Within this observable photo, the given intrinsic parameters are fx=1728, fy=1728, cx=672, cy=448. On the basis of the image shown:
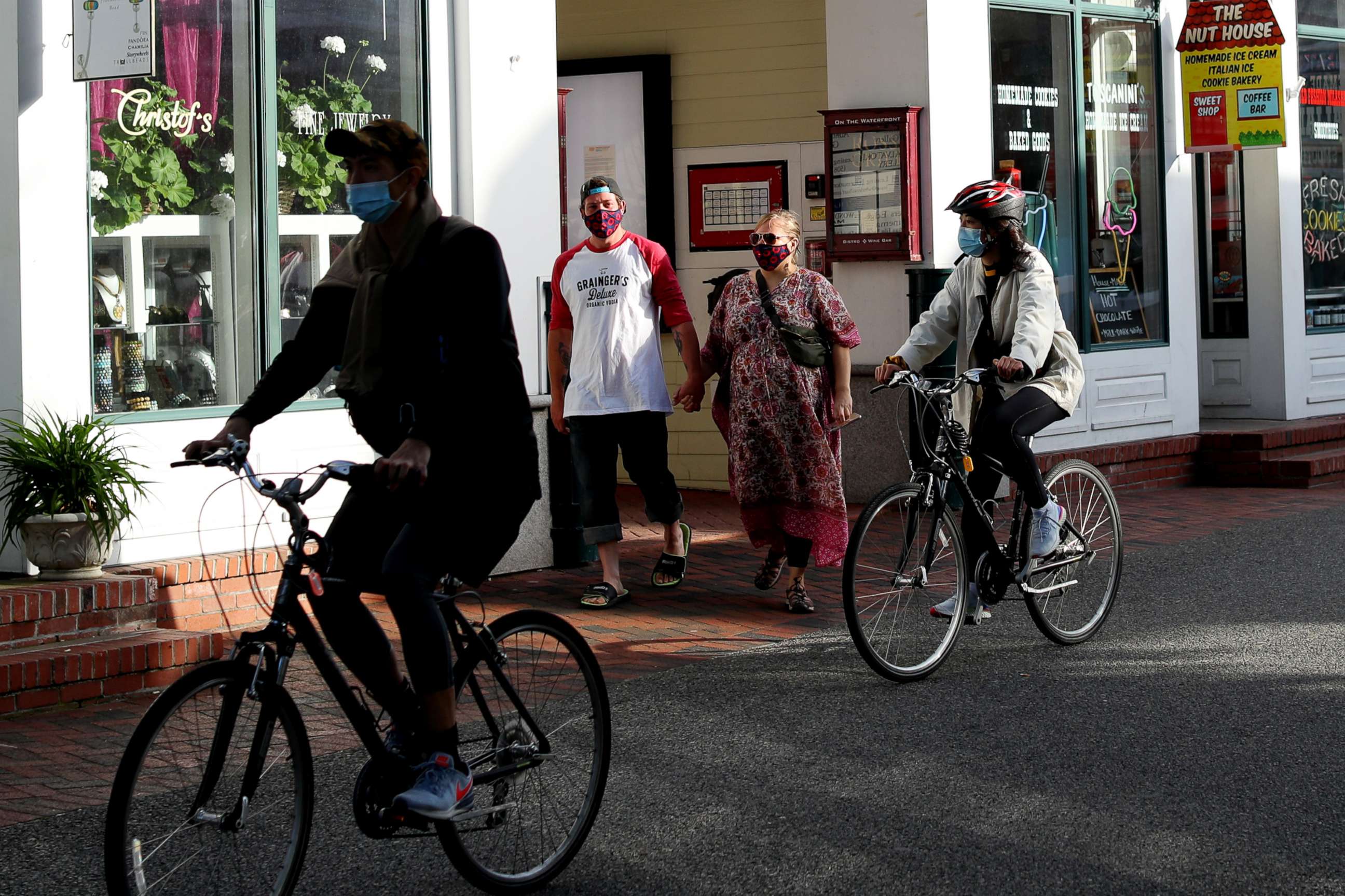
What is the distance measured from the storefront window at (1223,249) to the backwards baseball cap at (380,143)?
11.7 meters

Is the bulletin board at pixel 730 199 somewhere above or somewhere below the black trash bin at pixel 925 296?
above

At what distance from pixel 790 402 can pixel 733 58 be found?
5.04m

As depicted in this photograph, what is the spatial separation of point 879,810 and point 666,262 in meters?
4.11

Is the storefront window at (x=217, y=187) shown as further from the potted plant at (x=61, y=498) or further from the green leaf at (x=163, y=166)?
the potted plant at (x=61, y=498)

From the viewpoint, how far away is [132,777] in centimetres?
362

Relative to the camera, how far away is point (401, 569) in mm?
4020

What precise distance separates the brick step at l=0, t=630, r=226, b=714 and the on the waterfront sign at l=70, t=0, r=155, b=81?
234cm

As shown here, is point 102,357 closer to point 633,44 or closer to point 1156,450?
point 633,44

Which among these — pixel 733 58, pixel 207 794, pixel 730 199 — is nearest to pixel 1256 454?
pixel 730 199

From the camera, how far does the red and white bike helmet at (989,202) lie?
7.11 metres

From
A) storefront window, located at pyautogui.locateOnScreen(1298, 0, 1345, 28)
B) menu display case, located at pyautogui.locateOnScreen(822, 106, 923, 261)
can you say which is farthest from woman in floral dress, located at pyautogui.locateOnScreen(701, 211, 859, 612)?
storefront window, located at pyautogui.locateOnScreen(1298, 0, 1345, 28)

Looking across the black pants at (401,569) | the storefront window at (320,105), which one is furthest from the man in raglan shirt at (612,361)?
the black pants at (401,569)

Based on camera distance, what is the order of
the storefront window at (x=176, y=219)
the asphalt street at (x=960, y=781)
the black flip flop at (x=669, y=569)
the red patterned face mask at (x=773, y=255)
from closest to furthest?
the asphalt street at (x=960, y=781)
the storefront window at (x=176, y=219)
the red patterned face mask at (x=773, y=255)
the black flip flop at (x=669, y=569)

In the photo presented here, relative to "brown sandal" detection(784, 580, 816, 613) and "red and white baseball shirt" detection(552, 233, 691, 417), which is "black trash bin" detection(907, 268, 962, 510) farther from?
"red and white baseball shirt" detection(552, 233, 691, 417)
